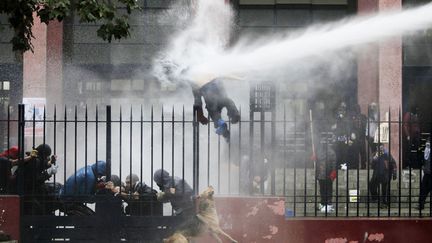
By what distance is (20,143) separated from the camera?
1486 centimetres

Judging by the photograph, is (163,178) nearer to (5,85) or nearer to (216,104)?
(216,104)

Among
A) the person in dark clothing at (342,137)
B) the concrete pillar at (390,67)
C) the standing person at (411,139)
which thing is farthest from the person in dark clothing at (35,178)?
the concrete pillar at (390,67)

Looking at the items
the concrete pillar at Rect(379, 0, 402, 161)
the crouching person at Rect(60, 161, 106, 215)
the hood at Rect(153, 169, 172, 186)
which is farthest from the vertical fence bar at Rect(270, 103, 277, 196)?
the concrete pillar at Rect(379, 0, 402, 161)

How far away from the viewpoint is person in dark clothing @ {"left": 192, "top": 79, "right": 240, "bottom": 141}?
50.2ft

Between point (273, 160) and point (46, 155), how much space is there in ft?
12.4

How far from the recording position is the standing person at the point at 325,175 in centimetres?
1548

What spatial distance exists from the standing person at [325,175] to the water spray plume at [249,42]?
231 cm

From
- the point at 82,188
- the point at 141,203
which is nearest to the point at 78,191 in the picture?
the point at 82,188

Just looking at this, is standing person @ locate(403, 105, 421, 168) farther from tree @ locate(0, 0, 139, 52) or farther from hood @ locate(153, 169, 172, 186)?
tree @ locate(0, 0, 139, 52)

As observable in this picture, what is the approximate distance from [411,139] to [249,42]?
10.6 metres

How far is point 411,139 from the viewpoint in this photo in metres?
18.7

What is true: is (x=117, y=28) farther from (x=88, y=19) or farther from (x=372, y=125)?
(x=372, y=125)

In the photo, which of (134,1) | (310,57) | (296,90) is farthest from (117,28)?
(296,90)

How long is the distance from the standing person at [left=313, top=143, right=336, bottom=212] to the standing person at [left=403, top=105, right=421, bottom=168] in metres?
1.50
